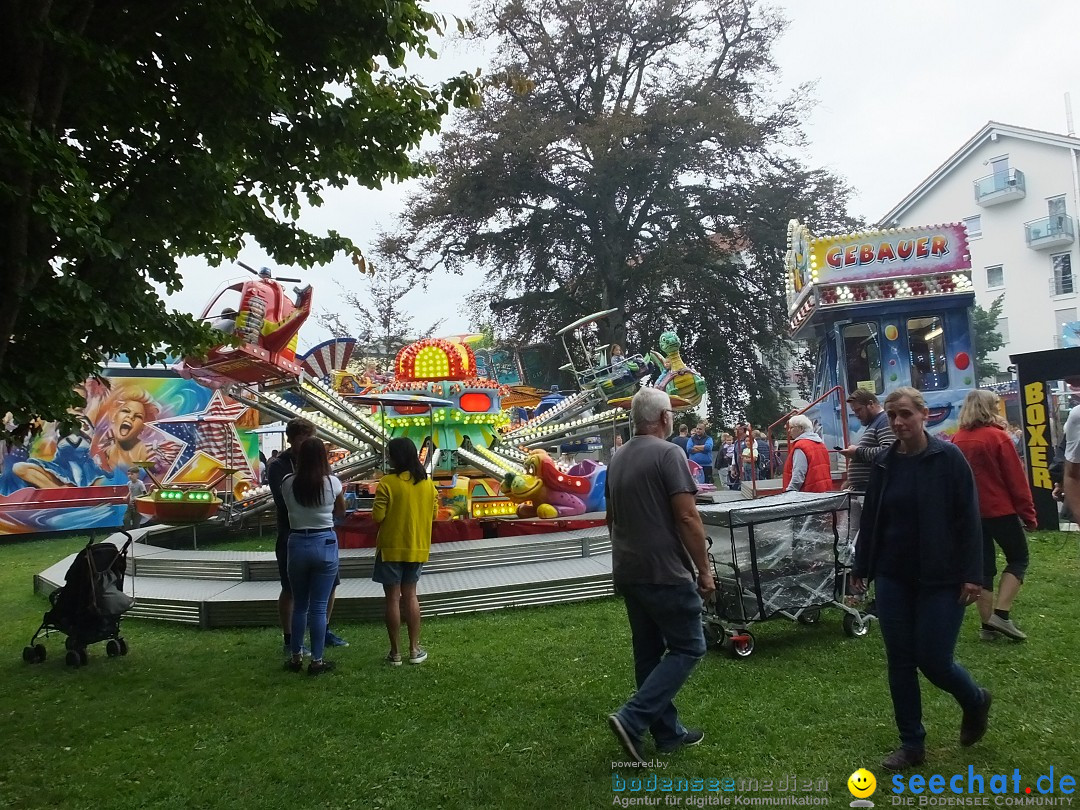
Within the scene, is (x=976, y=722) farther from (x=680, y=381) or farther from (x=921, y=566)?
(x=680, y=381)

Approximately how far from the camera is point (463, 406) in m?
10.7

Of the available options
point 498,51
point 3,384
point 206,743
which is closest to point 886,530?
point 206,743

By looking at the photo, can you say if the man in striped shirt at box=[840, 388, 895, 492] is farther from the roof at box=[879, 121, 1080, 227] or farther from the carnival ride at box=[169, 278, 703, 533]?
the roof at box=[879, 121, 1080, 227]

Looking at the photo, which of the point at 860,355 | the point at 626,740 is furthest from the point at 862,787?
the point at 860,355

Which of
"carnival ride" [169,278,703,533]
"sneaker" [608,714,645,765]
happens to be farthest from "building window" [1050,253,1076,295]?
"sneaker" [608,714,645,765]

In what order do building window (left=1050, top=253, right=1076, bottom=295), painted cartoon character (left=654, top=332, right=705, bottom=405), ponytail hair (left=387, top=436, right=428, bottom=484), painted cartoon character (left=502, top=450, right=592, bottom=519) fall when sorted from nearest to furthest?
ponytail hair (left=387, top=436, right=428, bottom=484)
painted cartoon character (left=502, top=450, right=592, bottom=519)
painted cartoon character (left=654, top=332, right=705, bottom=405)
building window (left=1050, top=253, right=1076, bottom=295)

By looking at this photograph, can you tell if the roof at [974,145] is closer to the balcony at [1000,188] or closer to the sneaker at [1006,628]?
the balcony at [1000,188]

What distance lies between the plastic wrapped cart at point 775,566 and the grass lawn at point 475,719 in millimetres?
191

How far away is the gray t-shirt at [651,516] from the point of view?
3.41 m

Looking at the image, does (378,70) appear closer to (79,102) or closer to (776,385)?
(79,102)

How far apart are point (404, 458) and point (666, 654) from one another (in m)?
2.42

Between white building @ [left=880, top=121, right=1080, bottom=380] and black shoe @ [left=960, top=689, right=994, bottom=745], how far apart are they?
30.0 meters

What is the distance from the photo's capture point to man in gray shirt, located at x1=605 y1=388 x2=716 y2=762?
3354mm

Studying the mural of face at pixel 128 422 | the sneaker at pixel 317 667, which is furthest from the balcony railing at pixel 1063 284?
the sneaker at pixel 317 667
